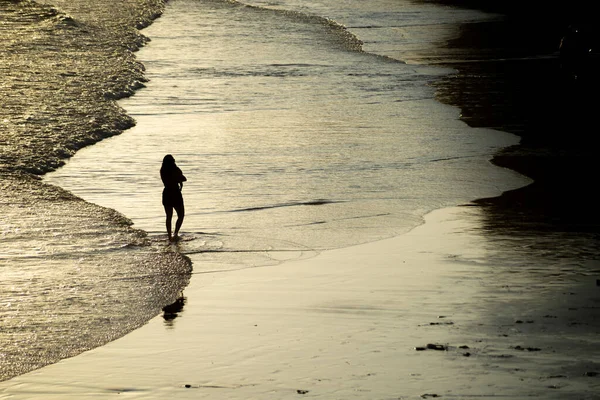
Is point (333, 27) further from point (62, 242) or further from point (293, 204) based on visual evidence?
point (62, 242)

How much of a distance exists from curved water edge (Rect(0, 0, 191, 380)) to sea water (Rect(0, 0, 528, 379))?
32mm

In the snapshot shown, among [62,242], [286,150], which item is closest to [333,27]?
[286,150]

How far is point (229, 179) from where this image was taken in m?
17.3

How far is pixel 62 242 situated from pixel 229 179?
172 inches

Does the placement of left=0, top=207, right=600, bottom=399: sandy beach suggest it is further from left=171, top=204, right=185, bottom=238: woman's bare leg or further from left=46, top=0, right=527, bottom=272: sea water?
left=46, top=0, right=527, bottom=272: sea water

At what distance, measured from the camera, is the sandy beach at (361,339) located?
8727 millimetres

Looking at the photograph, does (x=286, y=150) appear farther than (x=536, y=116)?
No

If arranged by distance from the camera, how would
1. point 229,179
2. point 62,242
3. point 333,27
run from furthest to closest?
point 333,27 → point 229,179 → point 62,242

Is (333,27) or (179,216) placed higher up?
(179,216)

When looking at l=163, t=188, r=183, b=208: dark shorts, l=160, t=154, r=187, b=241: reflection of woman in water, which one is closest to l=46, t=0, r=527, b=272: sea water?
l=160, t=154, r=187, b=241: reflection of woman in water

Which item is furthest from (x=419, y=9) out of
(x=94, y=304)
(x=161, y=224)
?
(x=94, y=304)

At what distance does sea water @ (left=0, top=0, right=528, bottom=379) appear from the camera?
11.6 m

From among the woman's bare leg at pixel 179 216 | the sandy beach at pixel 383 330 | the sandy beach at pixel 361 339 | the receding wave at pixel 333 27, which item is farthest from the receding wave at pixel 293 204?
the receding wave at pixel 333 27

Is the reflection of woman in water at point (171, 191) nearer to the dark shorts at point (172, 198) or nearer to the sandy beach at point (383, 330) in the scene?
the dark shorts at point (172, 198)
